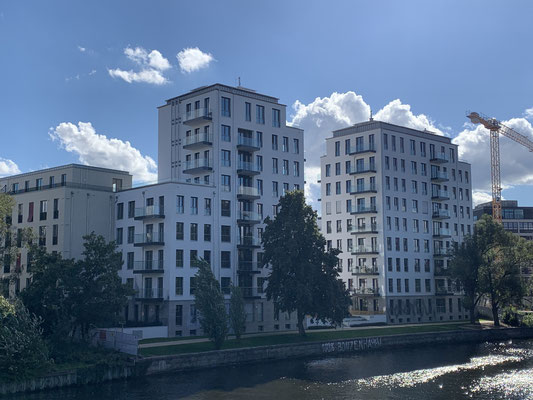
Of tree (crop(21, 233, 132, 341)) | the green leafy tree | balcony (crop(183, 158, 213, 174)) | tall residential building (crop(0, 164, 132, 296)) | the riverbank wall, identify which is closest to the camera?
the green leafy tree

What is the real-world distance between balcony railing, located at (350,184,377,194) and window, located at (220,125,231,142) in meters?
26.3

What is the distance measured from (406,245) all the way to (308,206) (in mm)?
31414

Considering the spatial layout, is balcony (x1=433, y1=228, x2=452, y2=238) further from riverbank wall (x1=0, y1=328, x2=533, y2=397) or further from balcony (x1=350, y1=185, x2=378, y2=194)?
riverbank wall (x1=0, y1=328, x2=533, y2=397)

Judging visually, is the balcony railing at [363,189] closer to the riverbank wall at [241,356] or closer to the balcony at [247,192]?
the balcony at [247,192]

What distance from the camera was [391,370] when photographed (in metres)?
52.0

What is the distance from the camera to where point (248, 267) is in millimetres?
70312

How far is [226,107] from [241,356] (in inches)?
1147

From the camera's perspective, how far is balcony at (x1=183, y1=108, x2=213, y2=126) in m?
70.1

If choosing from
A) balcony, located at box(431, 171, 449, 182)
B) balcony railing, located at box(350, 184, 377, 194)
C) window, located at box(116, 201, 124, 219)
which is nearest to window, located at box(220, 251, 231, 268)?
window, located at box(116, 201, 124, 219)

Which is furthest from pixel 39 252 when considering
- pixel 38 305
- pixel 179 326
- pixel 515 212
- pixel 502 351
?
pixel 515 212

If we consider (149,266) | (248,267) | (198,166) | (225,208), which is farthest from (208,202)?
(149,266)

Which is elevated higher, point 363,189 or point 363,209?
point 363,189

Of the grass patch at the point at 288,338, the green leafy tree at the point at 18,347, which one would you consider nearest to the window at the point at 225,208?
the grass patch at the point at 288,338

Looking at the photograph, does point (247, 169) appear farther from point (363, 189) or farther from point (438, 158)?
point (438, 158)
